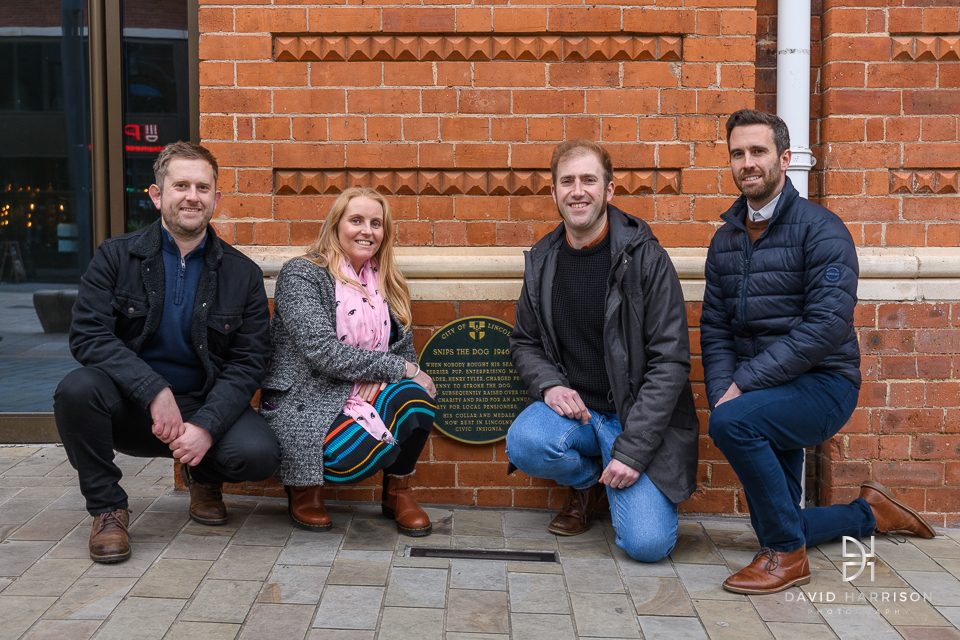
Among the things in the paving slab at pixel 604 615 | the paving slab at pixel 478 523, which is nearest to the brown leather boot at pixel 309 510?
the paving slab at pixel 478 523

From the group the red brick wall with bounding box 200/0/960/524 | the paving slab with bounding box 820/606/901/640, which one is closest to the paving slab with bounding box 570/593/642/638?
the paving slab with bounding box 820/606/901/640

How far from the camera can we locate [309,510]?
3863mm

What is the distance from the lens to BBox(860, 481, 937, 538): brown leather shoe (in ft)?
12.7

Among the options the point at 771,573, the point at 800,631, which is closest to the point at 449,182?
the point at 771,573

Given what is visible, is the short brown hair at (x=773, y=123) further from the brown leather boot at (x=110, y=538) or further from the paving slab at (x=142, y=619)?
the brown leather boot at (x=110, y=538)

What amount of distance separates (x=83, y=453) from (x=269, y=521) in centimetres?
90

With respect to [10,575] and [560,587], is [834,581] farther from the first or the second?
[10,575]

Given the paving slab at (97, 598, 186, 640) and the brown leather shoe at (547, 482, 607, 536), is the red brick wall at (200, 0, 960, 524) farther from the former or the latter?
the paving slab at (97, 598, 186, 640)

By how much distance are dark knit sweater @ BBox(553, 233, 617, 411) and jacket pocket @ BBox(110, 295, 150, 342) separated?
1.83 metres

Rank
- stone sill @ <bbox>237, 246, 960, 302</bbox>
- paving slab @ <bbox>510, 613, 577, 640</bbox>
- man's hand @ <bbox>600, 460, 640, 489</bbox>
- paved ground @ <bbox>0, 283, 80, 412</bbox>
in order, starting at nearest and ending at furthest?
paving slab @ <bbox>510, 613, 577, 640</bbox>, man's hand @ <bbox>600, 460, 640, 489</bbox>, stone sill @ <bbox>237, 246, 960, 302</bbox>, paved ground @ <bbox>0, 283, 80, 412</bbox>

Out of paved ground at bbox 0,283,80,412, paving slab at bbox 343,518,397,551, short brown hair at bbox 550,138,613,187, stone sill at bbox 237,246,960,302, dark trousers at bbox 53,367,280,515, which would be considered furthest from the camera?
paved ground at bbox 0,283,80,412

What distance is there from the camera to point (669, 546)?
3586mm

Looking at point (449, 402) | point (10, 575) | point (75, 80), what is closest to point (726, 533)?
point (449, 402)

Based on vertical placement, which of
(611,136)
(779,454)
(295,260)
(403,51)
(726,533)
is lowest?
(726,533)
